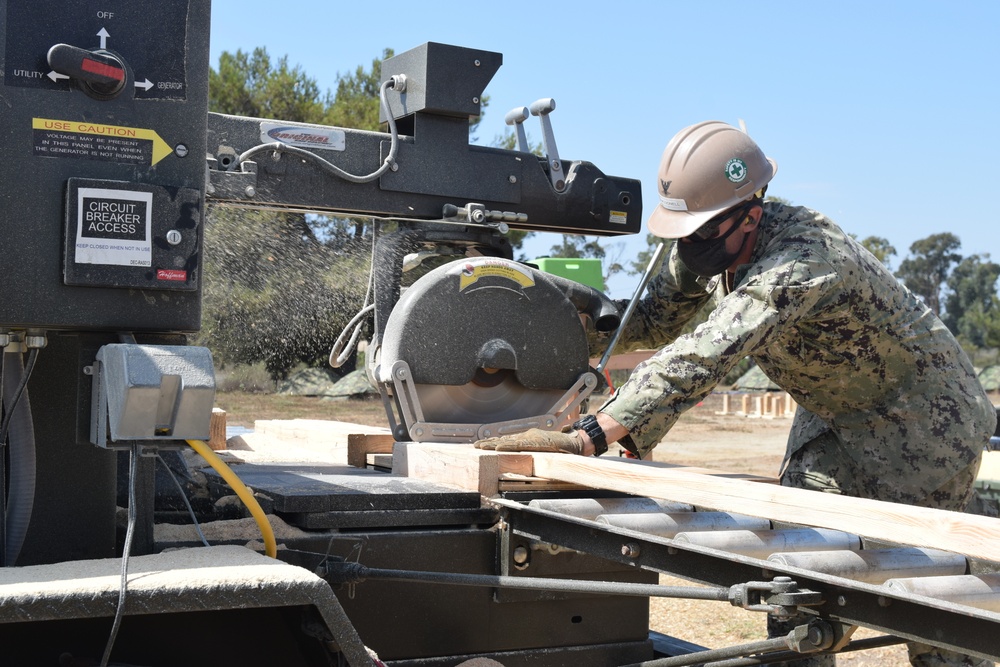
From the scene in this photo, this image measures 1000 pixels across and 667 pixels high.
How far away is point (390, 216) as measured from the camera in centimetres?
358

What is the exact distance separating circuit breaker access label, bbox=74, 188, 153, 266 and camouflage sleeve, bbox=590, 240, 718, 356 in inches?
89.9

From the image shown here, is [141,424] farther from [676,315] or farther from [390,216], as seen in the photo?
[676,315]

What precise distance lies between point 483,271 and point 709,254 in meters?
0.78

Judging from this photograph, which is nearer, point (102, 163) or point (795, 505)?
point (102, 163)

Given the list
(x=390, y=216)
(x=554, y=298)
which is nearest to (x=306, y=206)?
(x=390, y=216)

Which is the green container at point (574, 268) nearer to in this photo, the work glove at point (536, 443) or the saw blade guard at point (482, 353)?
the saw blade guard at point (482, 353)

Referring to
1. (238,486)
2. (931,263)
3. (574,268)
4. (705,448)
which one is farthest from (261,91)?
(931,263)

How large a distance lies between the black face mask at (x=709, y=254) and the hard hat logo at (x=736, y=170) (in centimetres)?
16

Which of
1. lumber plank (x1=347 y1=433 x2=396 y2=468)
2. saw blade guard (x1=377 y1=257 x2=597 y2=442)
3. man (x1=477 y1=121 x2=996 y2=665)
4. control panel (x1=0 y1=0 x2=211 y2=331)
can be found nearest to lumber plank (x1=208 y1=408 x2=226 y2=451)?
lumber plank (x1=347 y1=433 x2=396 y2=468)

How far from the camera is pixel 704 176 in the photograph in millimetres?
3395

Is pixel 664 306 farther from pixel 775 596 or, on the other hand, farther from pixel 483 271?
pixel 775 596

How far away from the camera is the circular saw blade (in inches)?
135

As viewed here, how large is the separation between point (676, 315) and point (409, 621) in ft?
6.57

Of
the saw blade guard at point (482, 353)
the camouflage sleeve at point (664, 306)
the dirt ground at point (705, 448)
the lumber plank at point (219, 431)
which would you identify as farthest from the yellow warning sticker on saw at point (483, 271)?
the dirt ground at point (705, 448)
